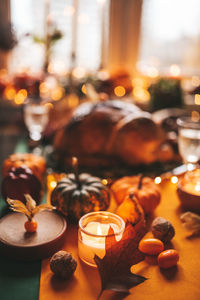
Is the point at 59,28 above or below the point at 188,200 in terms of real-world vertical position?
above

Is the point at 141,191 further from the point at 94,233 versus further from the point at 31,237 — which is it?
the point at 31,237

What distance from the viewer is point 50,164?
148cm

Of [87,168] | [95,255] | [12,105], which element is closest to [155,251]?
[95,255]

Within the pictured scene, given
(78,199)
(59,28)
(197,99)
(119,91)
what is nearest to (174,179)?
(78,199)

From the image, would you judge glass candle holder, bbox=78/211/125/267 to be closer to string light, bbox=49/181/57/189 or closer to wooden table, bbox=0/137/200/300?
wooden table, bbox=0/137/200/300

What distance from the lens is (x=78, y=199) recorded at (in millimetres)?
1022

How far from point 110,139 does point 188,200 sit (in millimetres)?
510

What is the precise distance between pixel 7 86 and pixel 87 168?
114 cm

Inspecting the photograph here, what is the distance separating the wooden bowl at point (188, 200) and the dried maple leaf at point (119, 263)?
34 cm

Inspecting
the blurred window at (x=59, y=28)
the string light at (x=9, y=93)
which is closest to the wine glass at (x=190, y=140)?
the string light at (x=9, y=93)

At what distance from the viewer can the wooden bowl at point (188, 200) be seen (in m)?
1.07

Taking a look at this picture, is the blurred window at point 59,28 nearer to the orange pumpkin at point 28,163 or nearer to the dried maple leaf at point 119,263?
the orange pumpkin at point 28,163

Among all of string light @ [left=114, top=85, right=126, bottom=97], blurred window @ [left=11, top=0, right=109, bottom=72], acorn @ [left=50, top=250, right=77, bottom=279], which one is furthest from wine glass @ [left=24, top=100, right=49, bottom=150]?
blurred window @ [left=11, top=0, right=109, bottom=72]

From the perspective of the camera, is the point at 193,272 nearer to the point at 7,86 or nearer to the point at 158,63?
the point at 7,86
